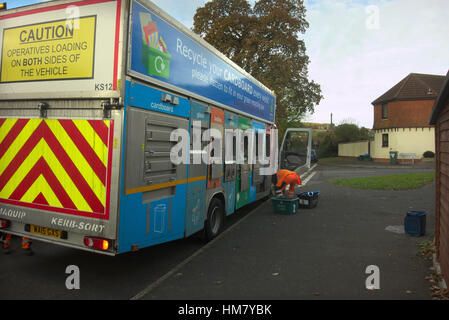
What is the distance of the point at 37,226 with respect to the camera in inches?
175

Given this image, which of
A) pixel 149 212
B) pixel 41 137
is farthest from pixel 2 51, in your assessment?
pixel 149 212

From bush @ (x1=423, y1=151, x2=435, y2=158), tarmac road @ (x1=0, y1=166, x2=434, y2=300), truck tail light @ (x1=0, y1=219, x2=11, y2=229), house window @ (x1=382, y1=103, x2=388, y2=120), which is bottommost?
tarmac road @ (x1=0, y1=166, x2=434, y2=300)

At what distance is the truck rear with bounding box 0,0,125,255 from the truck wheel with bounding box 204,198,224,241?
266 centimetres

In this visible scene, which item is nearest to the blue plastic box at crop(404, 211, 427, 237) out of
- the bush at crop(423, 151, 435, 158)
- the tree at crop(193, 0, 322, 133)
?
the tree at crop(193, 0, 322, 133)

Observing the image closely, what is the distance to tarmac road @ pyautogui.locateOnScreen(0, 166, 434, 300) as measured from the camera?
4.27 meters

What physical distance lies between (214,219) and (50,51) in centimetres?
405

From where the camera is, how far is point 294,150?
43.5ft

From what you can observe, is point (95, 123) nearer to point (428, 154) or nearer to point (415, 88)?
point (428, 154)

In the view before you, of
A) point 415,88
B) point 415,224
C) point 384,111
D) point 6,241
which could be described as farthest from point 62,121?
point 384,111

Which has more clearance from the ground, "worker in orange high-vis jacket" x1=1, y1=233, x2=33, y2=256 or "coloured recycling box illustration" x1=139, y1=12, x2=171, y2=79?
"coloured recycling box illustration" x1=139, y1=12, x2=171, y2=79

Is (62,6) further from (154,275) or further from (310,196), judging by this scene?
(310,196)

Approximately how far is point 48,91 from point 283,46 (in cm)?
2425

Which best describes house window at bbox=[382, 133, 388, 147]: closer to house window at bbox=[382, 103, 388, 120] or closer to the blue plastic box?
house window at bbox=[382, 103, 388, 120]

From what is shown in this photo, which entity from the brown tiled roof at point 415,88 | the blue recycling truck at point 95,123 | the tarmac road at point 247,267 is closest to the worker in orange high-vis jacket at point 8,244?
the tarmac road at point 247,267
